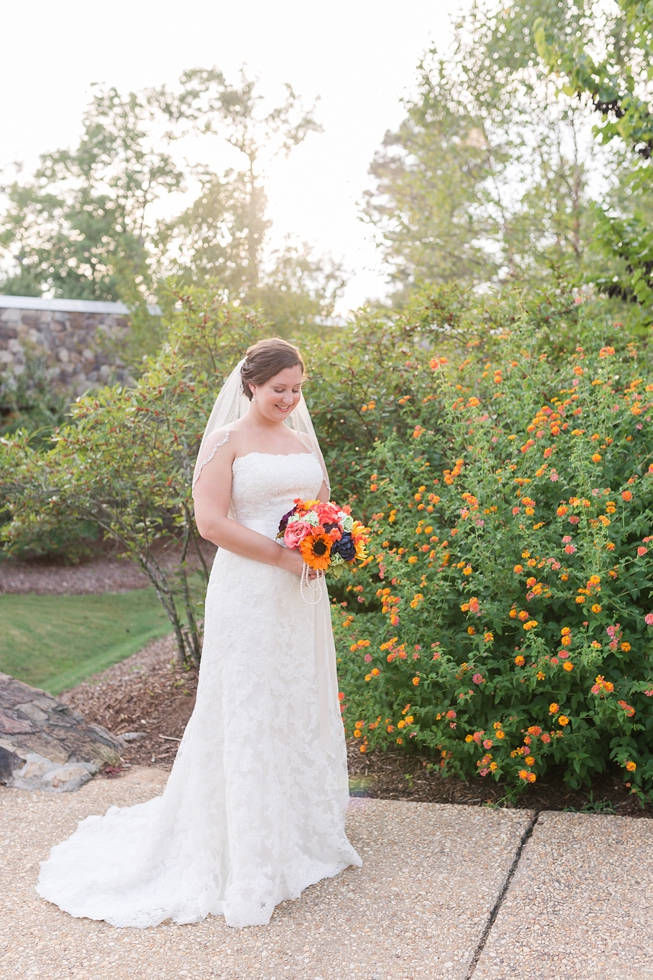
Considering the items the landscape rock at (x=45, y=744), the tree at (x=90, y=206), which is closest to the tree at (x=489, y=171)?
the landscape rock at (x=45, y=744)

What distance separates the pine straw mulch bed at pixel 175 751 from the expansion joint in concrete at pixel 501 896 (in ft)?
1.08

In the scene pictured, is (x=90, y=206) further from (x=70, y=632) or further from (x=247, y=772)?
(x=247, y=772)

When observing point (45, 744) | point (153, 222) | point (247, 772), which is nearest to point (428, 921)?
point (247, 772)

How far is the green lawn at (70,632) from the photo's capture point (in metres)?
7.29

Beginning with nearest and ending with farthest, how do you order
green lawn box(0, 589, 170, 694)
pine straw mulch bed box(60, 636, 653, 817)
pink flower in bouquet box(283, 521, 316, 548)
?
pink flower in bouquet box(283, 521, 316, 548), pine straw mulch bed box(60, 636, 653, 817), green lawn box(0, 589, 170, 694)

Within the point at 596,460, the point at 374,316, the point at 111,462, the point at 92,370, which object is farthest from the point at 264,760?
the point at 92,370

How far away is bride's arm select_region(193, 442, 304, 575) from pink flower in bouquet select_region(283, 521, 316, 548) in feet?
0.35

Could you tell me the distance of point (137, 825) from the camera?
358cm

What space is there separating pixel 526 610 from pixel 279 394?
1.53 m

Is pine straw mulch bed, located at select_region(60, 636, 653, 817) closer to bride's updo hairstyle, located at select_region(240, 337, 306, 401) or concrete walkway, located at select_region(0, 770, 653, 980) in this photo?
concrete walkway, located at select_region(0, 770, 653, 980)

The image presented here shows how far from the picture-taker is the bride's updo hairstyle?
10.3ft

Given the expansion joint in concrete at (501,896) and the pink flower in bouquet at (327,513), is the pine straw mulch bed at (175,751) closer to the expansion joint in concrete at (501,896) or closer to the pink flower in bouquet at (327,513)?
the expansion joint in concrete at (501,896)

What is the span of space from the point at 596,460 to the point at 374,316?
2827 mm

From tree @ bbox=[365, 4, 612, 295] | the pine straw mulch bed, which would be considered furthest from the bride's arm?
tree @ bbox=[365, 4, 612, 295]
